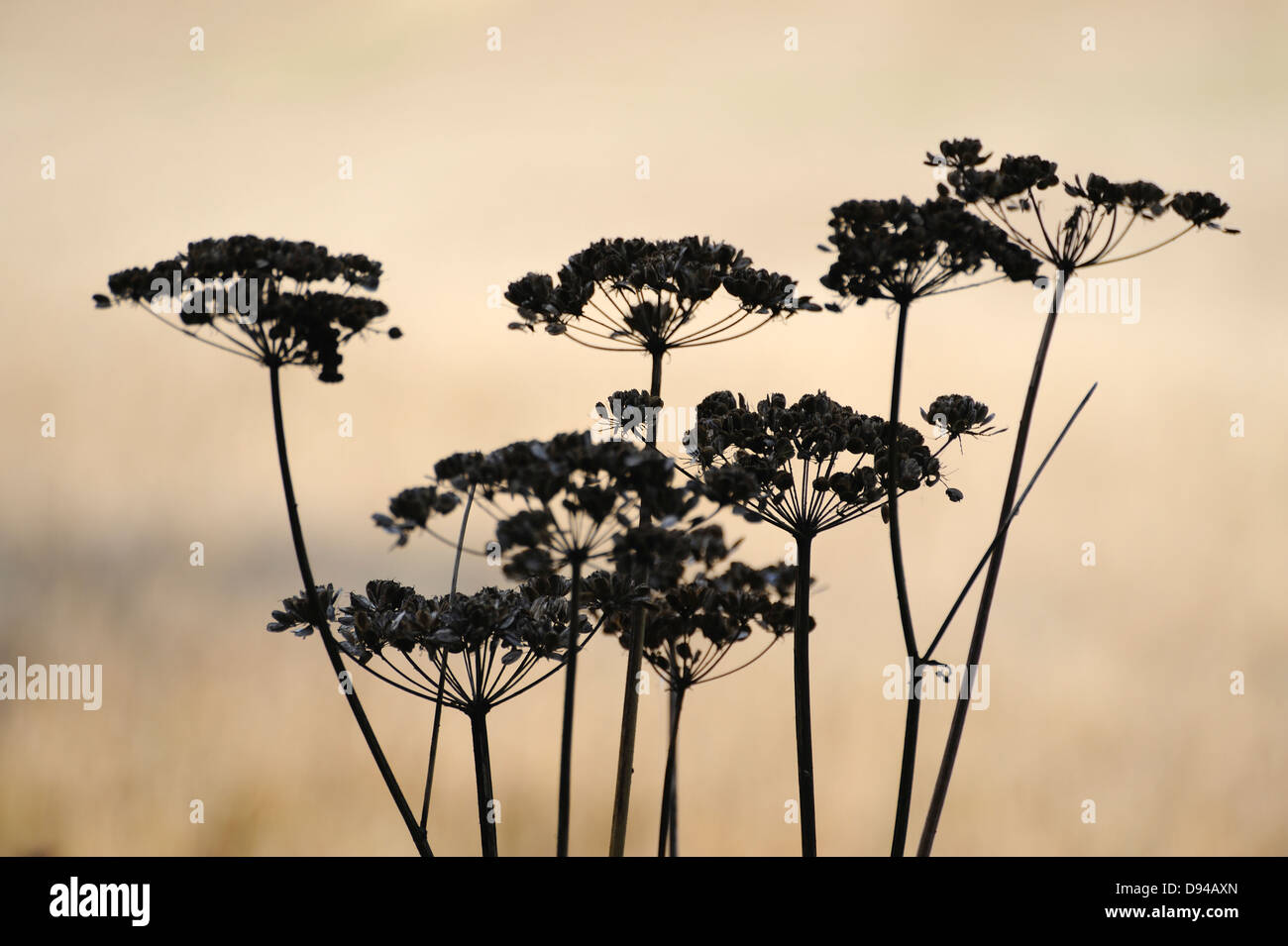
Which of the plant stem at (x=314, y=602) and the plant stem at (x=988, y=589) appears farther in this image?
the plant stem at (x=988, y=589)

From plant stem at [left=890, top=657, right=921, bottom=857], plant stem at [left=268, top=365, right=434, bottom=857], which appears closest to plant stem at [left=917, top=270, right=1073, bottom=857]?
plant stem at [left=890, top=657, right=921, bottom=857]

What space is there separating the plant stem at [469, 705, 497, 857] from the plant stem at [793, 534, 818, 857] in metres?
0.79

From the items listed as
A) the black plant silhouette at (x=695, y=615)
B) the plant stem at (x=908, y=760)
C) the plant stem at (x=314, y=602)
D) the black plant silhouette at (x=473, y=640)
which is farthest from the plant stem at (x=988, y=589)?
the plant stem at (x=314, y=602)

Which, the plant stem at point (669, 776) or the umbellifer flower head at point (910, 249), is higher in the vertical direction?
the umbellifer flower head at point (910, 249)

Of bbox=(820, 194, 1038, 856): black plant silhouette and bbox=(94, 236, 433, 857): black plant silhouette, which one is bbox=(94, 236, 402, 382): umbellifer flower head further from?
bbox=(820, 194, 1038, 856): black plant silhouette

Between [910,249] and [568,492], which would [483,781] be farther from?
[910,249]

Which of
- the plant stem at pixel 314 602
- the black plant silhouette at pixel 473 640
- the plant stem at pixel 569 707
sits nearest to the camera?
the plant stem at pixel 569 707

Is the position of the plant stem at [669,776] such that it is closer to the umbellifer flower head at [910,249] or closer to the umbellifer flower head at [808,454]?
the umbellifer flower head at [808,454]

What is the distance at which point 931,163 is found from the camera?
2.75 metres

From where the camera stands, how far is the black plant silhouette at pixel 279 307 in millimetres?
2324

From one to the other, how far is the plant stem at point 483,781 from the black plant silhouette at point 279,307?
218 millimetres

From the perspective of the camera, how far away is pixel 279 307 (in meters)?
2.31
